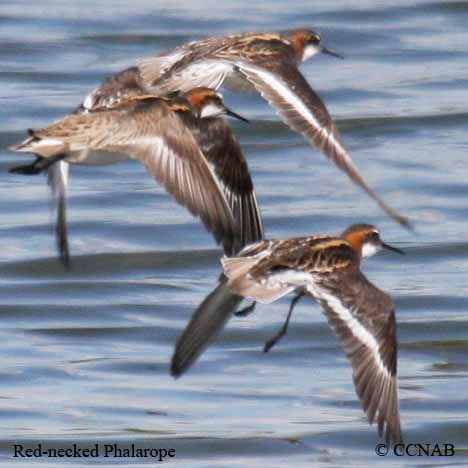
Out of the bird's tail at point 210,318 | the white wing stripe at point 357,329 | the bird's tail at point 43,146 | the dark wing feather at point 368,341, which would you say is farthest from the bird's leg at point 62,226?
the white wing stripe at point 357,329

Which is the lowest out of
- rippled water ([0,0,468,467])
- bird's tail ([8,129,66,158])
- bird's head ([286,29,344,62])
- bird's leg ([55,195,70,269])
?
rippled water ([0,0,468,467])

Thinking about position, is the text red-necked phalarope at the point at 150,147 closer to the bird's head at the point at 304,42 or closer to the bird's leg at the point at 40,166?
the bird's leg at the point at 40,166

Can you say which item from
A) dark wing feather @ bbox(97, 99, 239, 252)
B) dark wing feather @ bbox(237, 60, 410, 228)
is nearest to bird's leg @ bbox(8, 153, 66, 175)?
dark wing feather @ bbox(97, 99, 239, 252)

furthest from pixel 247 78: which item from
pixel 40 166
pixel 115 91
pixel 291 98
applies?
pixel 40 166

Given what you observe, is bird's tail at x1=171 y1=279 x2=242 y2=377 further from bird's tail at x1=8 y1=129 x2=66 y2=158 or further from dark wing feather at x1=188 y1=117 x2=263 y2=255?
bird's tail at x1=8 y1=129 x2=66 y2=158

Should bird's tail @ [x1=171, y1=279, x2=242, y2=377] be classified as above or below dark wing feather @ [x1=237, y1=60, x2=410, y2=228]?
below

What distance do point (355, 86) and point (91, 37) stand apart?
3079 mm

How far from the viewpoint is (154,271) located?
15.4 meters

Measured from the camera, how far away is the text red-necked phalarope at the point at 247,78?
10383 mm

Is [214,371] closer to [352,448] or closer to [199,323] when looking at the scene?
[352,448]

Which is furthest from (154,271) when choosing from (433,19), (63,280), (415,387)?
(433,19)

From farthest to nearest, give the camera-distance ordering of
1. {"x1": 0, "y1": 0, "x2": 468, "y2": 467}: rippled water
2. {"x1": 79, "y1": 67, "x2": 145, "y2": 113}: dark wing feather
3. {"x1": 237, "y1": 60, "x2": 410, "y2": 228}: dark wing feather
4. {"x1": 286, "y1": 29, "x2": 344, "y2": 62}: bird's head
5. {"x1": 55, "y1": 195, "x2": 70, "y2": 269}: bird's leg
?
{"x1": 286, "y1": 29, "x2": 344, "y2": 62}: bird's head
{"x1": 0, "y1": 0, "x2": 468, "y2": 467}: rippled water
{"x1": 55, "y1": 195, "x2": 70, "y2": 269}: bird's leg
{"x1": 79, "y1": 67, "x2": 145, "y2": 113}: dark wing feather
{"x1": 237, "y1": 60, "x2": 410, "y2": 228}: dark wing feather

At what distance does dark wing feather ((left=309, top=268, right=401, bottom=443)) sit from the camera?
9016 millimetres

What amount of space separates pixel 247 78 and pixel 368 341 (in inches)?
96.4
